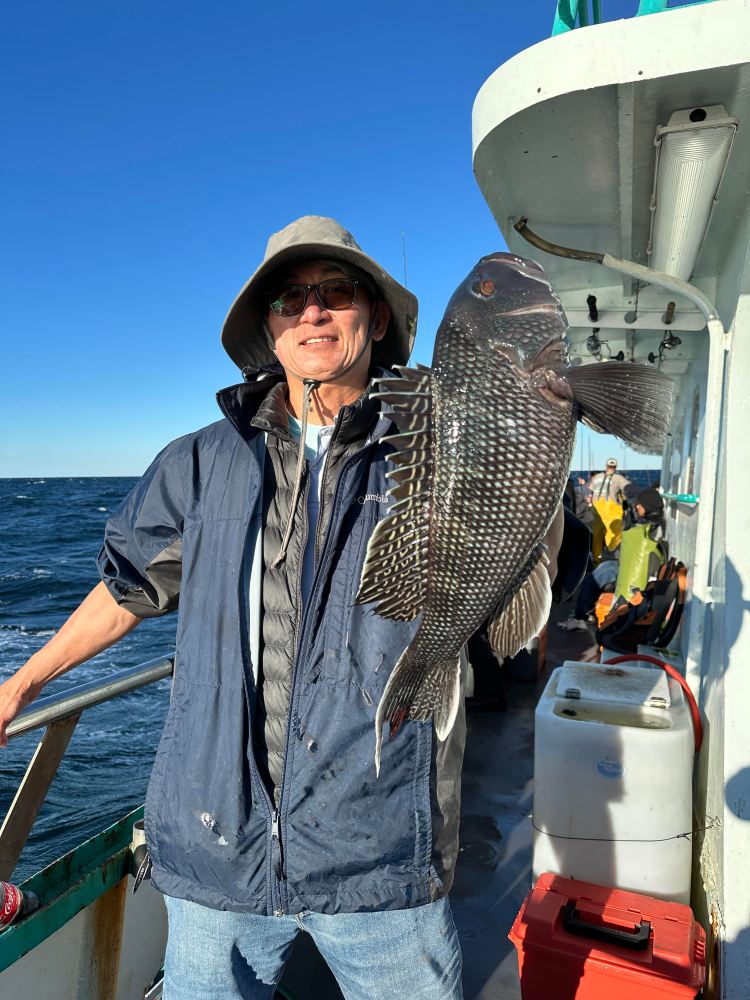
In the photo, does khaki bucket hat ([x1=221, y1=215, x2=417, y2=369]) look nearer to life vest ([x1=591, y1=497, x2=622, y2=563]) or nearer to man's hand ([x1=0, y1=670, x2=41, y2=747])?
man's hand ([x1=0, y1=670, x2=41, y2=747])

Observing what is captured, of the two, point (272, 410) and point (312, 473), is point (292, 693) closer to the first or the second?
point (312, 473)

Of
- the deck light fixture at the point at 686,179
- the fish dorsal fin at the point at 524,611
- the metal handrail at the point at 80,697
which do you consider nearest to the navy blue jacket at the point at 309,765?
the fish dorsal fin at the point at 524,611

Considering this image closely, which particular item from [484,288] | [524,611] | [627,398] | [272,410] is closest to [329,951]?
[524,611]

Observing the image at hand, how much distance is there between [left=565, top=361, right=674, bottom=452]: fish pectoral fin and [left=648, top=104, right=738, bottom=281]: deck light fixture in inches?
76.5

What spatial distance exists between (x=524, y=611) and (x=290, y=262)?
1.35 m

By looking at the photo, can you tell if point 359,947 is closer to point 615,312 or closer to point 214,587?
point 214,587

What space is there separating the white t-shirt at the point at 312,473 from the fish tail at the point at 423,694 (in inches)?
15.7

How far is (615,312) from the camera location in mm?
5176

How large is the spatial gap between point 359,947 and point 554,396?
160 cm

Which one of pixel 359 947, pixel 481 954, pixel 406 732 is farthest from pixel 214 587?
pixel 481 954

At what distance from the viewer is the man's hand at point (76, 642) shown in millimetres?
2281

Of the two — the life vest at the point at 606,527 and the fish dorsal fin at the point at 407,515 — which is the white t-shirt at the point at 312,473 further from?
the life vest at the point at 606,527

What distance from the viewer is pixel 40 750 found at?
271cm

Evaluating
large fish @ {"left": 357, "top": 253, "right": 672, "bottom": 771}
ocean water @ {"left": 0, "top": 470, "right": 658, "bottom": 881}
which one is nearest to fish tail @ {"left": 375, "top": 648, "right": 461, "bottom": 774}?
large fish @ {"left": 357, "top": 253, "right": 672, "bottom": 771}
